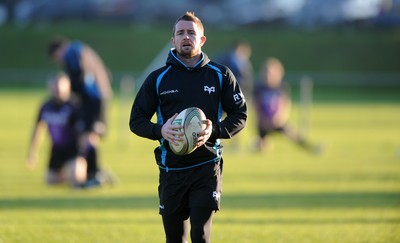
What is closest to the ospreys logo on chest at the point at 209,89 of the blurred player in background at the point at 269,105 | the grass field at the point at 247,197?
the grass field at the point at 247,197

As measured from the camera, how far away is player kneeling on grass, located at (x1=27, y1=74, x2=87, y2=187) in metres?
12.9

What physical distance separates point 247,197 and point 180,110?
5.35 meters

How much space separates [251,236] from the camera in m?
9.25

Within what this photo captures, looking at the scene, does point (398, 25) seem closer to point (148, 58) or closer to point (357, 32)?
point (357, 32)

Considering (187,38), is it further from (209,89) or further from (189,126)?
(189,126)

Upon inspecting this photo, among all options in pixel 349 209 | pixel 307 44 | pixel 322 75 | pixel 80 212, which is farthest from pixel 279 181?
pixel 307 44

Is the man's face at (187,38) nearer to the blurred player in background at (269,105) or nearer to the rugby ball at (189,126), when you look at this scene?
the rugby ball at (189,126)

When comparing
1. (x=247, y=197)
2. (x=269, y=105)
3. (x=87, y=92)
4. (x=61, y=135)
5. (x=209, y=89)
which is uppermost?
(x=87, y=92)

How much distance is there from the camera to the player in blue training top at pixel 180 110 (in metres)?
6.91

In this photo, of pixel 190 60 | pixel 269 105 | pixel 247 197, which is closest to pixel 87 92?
pixel 247 197

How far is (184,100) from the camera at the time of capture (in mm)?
6977

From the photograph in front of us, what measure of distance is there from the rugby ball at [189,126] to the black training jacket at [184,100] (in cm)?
22

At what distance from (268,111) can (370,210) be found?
7386mm

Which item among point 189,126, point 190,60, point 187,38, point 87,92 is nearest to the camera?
point 189,126
